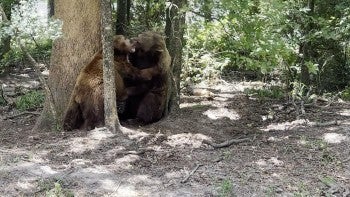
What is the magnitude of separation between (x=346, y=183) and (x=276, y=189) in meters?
0.81

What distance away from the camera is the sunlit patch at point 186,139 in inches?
235

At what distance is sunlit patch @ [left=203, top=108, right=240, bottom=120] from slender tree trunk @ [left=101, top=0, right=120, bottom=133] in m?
2.11

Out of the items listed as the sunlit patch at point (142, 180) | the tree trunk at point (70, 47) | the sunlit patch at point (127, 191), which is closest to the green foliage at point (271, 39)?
the tree trunk at point (70, 47)

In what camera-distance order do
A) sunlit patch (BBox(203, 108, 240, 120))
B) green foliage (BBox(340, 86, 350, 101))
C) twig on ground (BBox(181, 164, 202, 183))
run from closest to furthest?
1. twig on ground (BBox(181, 164, 202, 183))
2. sunlit patch (BBox(203, 108, 240, 120))
3. green foliage (BBox(340, 86, 350, 101))

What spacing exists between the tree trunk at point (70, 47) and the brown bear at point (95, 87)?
0.27 metres

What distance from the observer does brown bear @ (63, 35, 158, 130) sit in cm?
682

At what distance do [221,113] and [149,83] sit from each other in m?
1.45

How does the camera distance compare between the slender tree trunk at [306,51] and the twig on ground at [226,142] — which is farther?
the slender tree trunk at [306,51]

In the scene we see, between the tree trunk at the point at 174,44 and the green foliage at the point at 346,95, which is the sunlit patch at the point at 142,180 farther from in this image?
the green foliage at the point at 346,95

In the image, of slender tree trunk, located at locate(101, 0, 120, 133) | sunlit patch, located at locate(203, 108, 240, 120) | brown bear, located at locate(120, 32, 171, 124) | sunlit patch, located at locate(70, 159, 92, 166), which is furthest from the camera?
sunlit patch, located at locate(203, 108, 240, 120)

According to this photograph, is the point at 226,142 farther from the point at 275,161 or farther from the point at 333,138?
the point at 333,138

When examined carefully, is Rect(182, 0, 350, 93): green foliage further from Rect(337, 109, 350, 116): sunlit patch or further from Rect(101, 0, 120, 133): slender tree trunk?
Rect(101, 0, 120, 133): slender tree trunk

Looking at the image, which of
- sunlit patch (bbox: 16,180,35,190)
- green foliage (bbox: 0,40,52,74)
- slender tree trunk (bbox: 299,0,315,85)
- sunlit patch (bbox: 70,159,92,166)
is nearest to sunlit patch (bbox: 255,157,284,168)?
sunlit patch (bbox: 70,159,92,166)

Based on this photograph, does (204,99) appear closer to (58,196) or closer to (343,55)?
(343,55)
